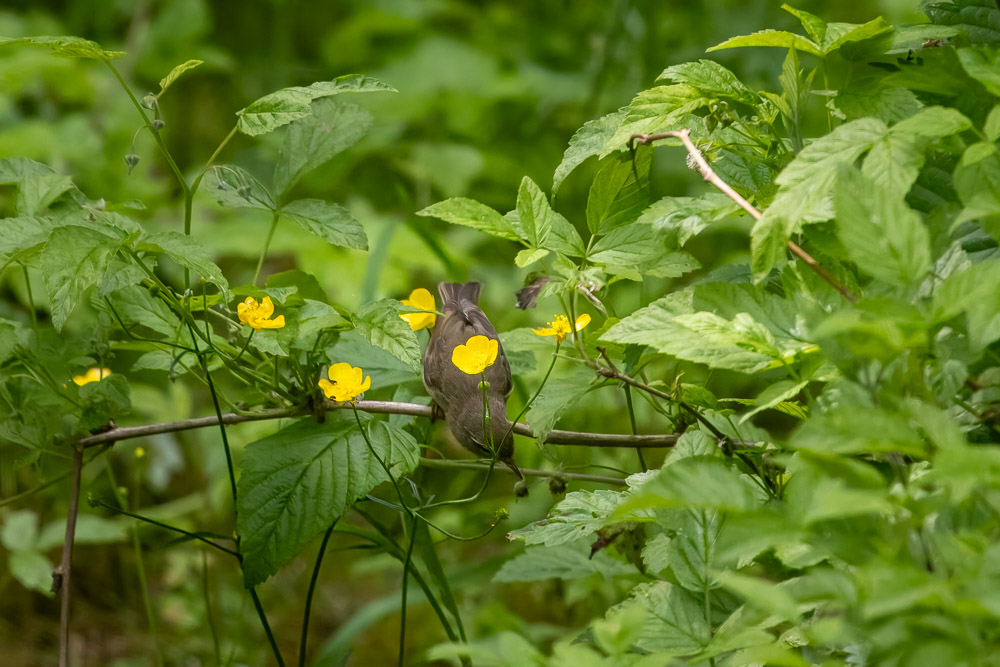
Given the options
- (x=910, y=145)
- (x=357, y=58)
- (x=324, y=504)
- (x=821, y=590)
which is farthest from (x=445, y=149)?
(x=821, y=590)

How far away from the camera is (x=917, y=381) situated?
746 mm

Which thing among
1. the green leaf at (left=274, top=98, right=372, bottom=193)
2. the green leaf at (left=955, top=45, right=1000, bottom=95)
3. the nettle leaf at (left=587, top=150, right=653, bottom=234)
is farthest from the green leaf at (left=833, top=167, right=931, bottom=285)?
the green leaf at (left=274, top=98, right=372, bottom=193)

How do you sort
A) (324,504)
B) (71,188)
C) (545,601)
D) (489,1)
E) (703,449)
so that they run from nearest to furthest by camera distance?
(703,449) < (324,504) < (71,188) < (545,601) < (489,1)

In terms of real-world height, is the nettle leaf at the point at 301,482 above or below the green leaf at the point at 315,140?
below

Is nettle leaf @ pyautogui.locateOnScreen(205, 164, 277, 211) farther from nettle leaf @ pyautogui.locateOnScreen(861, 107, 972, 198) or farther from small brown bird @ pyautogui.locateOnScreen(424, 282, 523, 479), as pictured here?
nettle leaf @ pyautogui.locateOnScreen(861, 107, 972, 198)

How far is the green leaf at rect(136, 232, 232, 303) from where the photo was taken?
3.47 ft

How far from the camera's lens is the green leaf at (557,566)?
145cm

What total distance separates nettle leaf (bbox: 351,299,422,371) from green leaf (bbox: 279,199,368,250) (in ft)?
0.35

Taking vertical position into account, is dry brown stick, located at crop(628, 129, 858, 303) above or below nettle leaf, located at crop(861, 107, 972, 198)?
below

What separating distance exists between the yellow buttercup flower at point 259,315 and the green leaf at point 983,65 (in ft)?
2.89

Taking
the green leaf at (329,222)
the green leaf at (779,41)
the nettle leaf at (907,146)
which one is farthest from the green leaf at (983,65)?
the green leaf at (329,222)

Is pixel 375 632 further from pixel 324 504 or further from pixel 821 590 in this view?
pixel 821 590

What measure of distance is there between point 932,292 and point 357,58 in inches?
141

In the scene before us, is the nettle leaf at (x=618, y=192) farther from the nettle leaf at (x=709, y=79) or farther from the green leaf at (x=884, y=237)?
the green leaf at (x=884, y=237)
